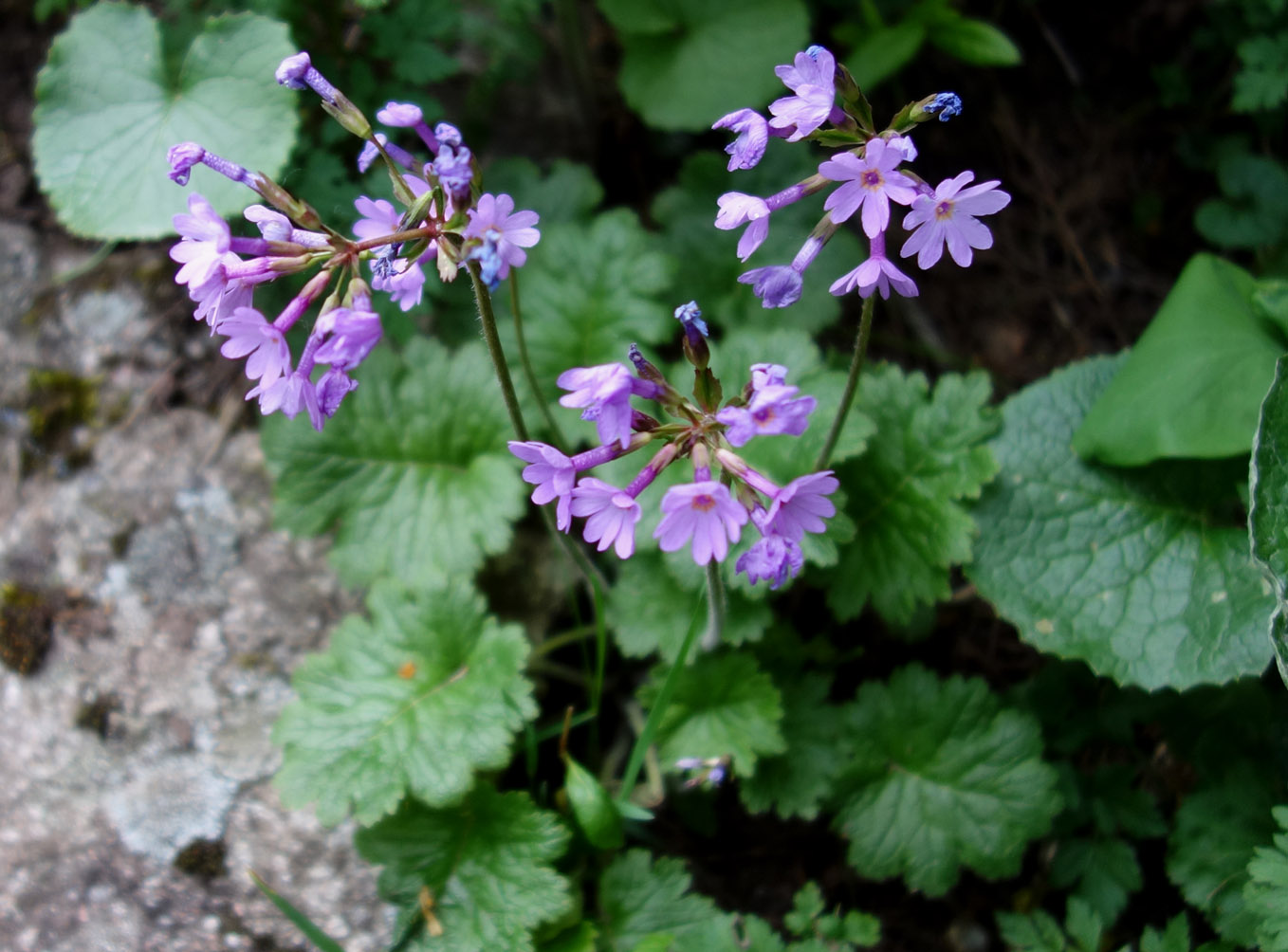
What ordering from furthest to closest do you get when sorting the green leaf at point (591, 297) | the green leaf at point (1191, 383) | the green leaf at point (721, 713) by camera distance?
the green leaf at point (591, 297) → the green leaf at point (721, 713) → the green leaf at point (1191, 383)

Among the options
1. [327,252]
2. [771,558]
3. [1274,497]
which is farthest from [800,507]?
[1274,497]

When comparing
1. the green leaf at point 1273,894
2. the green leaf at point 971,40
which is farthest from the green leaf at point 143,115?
the green leaf at point 1273,894

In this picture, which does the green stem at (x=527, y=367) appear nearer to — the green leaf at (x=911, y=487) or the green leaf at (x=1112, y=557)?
the green leaf at (x=911, y=487)

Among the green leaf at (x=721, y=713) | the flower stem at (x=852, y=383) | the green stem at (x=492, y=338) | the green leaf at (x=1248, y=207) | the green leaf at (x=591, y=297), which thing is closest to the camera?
the green stem at (x=492, y=338)

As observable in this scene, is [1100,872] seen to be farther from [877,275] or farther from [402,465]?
[402,465]

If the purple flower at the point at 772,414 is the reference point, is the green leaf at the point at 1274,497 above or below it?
below

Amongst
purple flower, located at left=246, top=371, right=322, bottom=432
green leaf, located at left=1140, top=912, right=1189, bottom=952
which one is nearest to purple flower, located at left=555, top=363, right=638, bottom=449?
purple flower, located at left=246, top=371, right=322, bottom=432

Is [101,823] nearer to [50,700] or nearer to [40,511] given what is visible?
[50,700]
